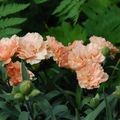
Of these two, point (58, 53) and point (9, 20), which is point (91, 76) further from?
point (9, 20)

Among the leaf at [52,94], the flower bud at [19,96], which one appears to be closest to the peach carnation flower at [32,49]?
the leaf at [52,94]

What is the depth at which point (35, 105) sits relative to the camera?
1.65m

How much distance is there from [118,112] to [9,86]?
36 cm

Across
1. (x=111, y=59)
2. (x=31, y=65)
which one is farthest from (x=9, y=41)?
(x=111, y=59)

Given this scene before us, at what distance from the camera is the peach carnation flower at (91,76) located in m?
1.73

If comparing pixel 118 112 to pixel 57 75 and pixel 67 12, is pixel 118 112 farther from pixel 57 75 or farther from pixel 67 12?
pixel 67 12

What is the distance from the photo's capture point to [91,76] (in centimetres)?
175

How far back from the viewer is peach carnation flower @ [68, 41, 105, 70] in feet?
5.83

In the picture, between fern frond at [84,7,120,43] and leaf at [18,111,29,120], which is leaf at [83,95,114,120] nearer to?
leaf at [18,111,29,120]

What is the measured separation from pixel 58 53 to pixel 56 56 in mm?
12

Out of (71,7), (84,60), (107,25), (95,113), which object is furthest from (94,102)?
(71,7)

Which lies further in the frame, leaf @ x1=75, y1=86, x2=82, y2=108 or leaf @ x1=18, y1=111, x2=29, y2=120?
leaf @ x1=75, y1=86, x2=82, y2=108

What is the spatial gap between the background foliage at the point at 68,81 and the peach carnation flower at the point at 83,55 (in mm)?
72

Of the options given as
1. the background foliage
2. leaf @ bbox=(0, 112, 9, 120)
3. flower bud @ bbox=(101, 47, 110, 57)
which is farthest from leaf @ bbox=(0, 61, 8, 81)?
flower bud @ bbox=(101, 47, 110, 57)
